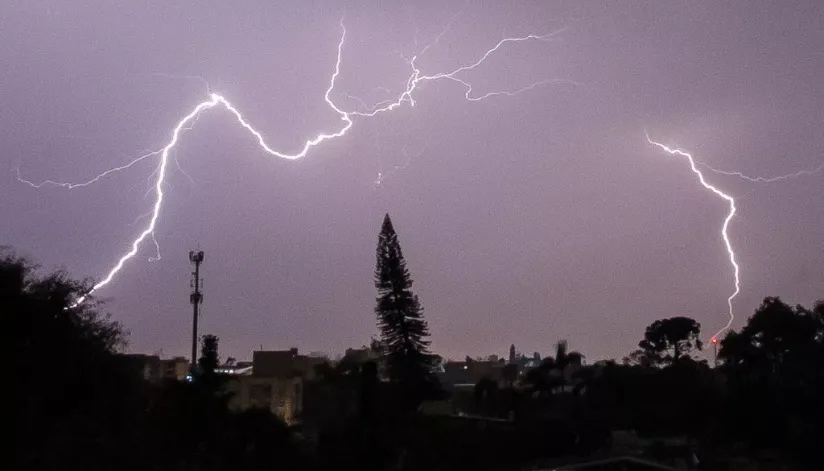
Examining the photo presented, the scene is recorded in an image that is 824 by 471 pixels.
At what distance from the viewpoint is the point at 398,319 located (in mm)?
45812

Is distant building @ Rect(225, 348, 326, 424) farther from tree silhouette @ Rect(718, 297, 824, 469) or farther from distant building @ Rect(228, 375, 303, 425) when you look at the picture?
tree silhouette @ Rect(718, 297, 824, 469)

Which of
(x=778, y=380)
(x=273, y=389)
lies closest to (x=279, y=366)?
(x=273, y=389)

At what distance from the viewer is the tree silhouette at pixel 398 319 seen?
1767 inches

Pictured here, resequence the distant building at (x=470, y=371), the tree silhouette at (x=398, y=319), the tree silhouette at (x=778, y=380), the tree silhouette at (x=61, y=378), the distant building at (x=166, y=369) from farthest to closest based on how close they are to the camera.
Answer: the distant building at (x=470, y=371) < the tree silhouette at (x=398, y=319) < the distant building at (x=166, y=369) < the tree silhouette at (x=778, y=380) < the tree silhouette at (x=61, y=378)

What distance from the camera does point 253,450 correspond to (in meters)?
25.5

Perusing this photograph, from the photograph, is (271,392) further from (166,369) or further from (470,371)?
(470,371)

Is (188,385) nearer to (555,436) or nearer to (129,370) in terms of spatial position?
(555,436)

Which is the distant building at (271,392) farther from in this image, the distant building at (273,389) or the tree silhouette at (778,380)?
the tree silhouette at (778,380)

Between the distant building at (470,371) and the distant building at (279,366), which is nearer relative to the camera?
the distant building at (279,366)

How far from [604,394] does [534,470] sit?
12288 mm

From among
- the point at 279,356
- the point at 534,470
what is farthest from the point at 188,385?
the point at 279,356

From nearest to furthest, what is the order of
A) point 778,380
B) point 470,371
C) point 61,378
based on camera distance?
1. point 61,378
2. point 778,380
3. point 470,371

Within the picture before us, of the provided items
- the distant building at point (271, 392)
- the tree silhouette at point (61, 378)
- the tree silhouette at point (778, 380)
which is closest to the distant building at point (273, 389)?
the distant building at point (271, 392)

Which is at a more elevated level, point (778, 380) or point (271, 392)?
point (271, 392)
